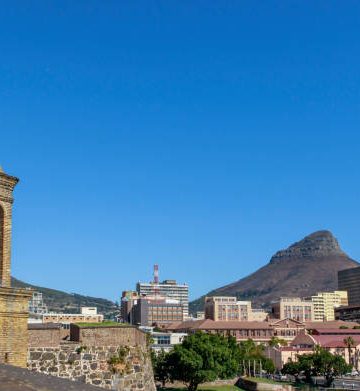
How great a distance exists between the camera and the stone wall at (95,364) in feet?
63.4

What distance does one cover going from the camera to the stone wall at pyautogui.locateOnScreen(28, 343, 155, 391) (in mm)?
19312

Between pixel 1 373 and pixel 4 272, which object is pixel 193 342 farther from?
pixel 1 373

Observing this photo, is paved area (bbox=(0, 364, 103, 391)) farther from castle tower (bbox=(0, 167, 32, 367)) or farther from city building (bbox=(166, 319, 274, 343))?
city building (bbox=(166, 319, 274, 343))

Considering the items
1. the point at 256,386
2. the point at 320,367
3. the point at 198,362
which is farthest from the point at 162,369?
the point at 320,367

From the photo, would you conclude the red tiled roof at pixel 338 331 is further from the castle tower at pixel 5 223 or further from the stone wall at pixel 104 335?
the castle tower at pixel 5 223

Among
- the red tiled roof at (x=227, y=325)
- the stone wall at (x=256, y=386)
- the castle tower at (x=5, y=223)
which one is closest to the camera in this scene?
the castle tower at (x=5, y=223)

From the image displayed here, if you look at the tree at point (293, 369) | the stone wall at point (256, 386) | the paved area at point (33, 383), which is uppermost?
the paved area at point (33, 383)

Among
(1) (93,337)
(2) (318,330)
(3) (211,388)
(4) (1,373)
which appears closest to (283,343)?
(2) (318,330)

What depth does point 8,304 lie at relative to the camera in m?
16.3

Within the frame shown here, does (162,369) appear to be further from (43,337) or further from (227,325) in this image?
(227,325)

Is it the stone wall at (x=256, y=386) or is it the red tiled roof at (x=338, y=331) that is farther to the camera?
the red tiled roof at (x=338, y=331)

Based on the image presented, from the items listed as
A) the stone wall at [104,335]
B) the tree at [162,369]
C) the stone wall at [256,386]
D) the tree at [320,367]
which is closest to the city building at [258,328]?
the tree at [320,367]

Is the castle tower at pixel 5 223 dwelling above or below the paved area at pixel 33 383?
above

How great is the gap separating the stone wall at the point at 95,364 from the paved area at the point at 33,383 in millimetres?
11254
